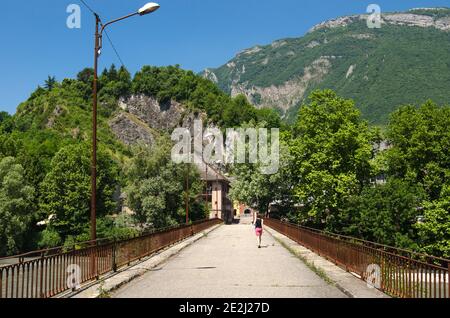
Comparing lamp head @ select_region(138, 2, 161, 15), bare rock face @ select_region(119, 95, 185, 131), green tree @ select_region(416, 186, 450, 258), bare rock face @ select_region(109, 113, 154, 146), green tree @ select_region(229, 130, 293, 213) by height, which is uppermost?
bare rock face @ select_region(119, 95, 185, 131)

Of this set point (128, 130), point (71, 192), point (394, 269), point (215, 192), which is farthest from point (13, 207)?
point (128, 130)

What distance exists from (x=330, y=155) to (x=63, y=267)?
38.1 m

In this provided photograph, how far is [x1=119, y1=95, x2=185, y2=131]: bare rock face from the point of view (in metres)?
179

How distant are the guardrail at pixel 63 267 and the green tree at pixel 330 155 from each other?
28.9 m

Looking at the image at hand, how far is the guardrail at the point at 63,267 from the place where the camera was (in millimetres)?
9055

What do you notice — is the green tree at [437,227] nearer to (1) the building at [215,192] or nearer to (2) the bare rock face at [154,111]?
(1) the building at [215,192]

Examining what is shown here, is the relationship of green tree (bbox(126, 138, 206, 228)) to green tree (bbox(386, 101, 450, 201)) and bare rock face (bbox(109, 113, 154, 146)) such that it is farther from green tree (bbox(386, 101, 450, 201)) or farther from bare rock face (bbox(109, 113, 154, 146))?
bare rock face (bbox(109, 113, 154, 146))

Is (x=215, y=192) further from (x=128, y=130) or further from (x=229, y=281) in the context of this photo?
(x=229, y=281)

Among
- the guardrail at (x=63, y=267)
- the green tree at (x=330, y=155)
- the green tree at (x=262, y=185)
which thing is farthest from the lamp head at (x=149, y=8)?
the green tree at (x=262, y=185)

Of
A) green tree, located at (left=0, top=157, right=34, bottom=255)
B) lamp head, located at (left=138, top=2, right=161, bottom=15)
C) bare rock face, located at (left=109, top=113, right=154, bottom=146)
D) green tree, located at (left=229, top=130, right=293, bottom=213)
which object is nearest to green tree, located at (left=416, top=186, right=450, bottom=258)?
green tree, located at (left=229, top=130, right=293, bottom=213)

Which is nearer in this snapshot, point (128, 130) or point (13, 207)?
point (13, 207)

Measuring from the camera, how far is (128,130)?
16650cm

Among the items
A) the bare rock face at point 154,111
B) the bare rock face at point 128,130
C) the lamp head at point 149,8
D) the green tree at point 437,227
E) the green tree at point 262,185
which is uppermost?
the bare rock face at point 154,111

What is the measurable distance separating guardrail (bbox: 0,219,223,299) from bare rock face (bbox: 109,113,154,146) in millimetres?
147629
